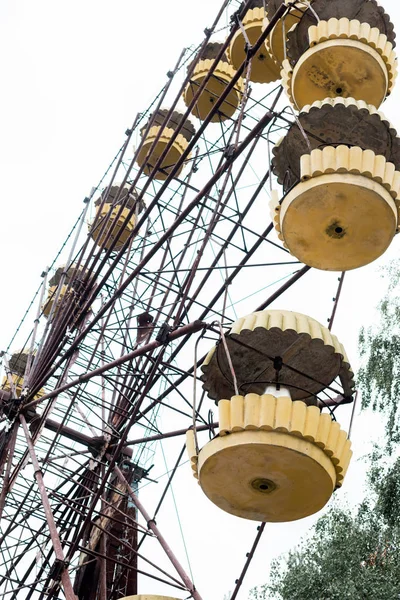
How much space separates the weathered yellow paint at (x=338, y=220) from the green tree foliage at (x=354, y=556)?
877 cm

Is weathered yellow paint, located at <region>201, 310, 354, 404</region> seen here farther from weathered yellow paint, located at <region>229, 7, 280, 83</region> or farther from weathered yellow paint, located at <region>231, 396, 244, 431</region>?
weathered yellow paint, located at <region>229, 7, 280, 83</region>

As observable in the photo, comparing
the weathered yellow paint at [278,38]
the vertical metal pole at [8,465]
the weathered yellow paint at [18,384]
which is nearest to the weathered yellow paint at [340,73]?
the weathered yellow paint at [278,38]

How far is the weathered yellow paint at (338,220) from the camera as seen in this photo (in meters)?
9.34

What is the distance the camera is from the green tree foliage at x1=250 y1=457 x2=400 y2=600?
57.5 ft

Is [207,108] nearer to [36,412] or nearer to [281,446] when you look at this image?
[36,412]

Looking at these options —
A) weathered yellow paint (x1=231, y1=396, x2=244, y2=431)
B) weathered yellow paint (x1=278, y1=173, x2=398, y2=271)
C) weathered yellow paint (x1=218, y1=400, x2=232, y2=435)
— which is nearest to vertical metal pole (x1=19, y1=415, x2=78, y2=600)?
weathered yellow paint (x1=218, y1=400, x2=232, y2=435)

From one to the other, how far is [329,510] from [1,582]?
734 cm

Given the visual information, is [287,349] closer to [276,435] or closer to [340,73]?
[276,435]

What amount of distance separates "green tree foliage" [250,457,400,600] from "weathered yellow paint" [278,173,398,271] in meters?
8.77

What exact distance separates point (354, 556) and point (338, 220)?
11014 millimetres

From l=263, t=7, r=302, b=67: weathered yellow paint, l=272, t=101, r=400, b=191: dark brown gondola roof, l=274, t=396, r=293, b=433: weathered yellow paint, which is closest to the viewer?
l=274, t=396, r=293, b=433: weathered yellow paint

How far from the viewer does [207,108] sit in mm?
17641

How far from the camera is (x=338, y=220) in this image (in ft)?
31.3

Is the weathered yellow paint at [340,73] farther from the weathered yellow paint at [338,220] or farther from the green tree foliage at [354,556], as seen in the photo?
the green tree foliage at [354,556]
